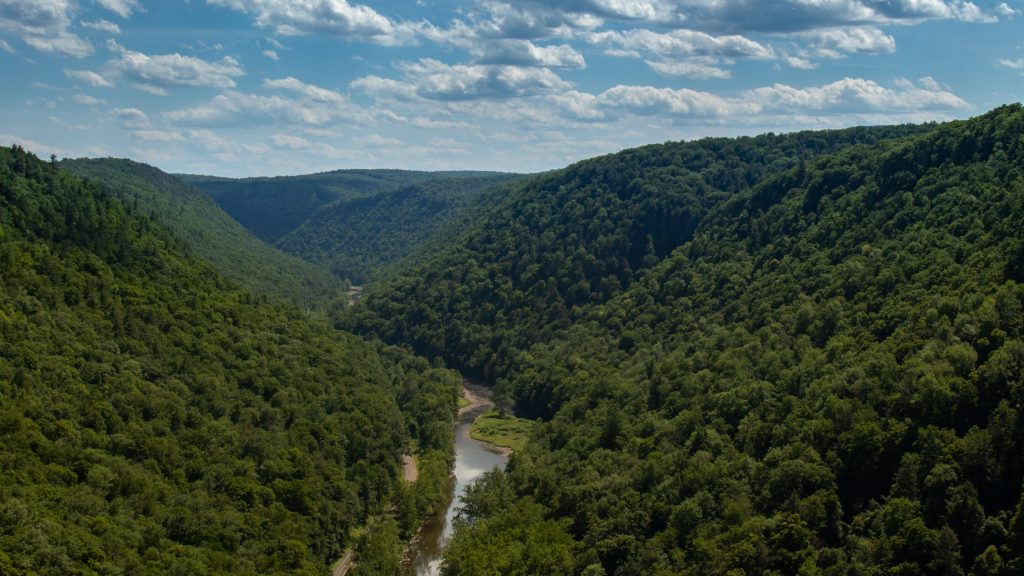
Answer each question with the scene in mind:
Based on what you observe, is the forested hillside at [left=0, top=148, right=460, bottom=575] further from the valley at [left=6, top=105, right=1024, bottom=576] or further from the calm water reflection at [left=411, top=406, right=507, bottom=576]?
the calm water reflection at [left=411, top=406, right=507, bottom=576]

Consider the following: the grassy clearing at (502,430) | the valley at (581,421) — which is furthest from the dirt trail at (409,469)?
the grassy clearing at (502,430)

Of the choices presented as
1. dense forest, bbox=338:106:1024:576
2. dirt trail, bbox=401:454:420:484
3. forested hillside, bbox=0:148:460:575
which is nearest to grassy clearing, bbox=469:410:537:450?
Answer: dense forest, bbox=338:106:1024:576

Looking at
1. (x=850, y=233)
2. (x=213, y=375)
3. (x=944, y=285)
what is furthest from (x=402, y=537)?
(x=850, y=233)

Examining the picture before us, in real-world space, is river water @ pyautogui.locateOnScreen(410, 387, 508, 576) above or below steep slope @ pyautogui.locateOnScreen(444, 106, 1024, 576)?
below

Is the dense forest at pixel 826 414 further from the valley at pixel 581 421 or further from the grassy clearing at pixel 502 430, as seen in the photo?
the grassy clearing at pixel 502 430

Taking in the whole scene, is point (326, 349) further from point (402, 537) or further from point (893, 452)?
point (893, 452)
